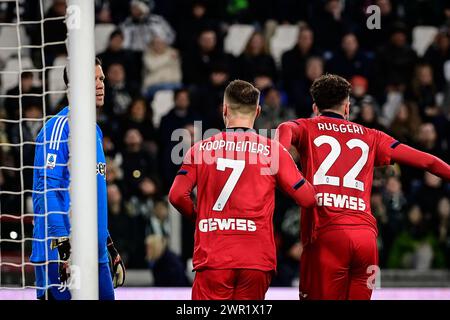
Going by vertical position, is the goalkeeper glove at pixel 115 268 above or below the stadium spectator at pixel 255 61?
below

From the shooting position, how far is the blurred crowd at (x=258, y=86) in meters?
10.3

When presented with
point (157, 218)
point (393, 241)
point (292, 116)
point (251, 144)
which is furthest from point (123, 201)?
point (251, 144)

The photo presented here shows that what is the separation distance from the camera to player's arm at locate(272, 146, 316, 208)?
5863 mm

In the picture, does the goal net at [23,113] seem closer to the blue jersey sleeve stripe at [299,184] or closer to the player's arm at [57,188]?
the player's arm at [57,188]

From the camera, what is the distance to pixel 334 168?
20.6ft

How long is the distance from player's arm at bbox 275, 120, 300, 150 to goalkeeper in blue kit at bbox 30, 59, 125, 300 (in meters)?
1.04

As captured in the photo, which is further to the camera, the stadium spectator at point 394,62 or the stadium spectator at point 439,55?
the stadium spectator at point 439,55

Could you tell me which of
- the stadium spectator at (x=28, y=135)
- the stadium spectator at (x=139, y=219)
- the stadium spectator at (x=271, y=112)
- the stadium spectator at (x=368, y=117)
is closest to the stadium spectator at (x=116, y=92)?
the stadium spectator at (x=139, y=219)

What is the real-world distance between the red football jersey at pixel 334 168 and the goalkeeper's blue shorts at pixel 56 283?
1.19 m

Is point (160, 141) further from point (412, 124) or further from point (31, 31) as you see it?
point (412, 124)

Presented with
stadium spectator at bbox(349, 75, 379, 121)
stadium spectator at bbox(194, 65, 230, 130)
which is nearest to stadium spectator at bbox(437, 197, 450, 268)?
stadium spectator at bbox(349, 75, 379, 121)

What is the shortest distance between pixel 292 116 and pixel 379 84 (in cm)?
142

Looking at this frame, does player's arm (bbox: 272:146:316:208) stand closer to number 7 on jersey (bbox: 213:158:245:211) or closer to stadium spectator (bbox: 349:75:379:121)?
number 7 on jersey (bbox: 213:158:245:211)

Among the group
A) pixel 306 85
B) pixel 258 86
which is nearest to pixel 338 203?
pixel 258 86
